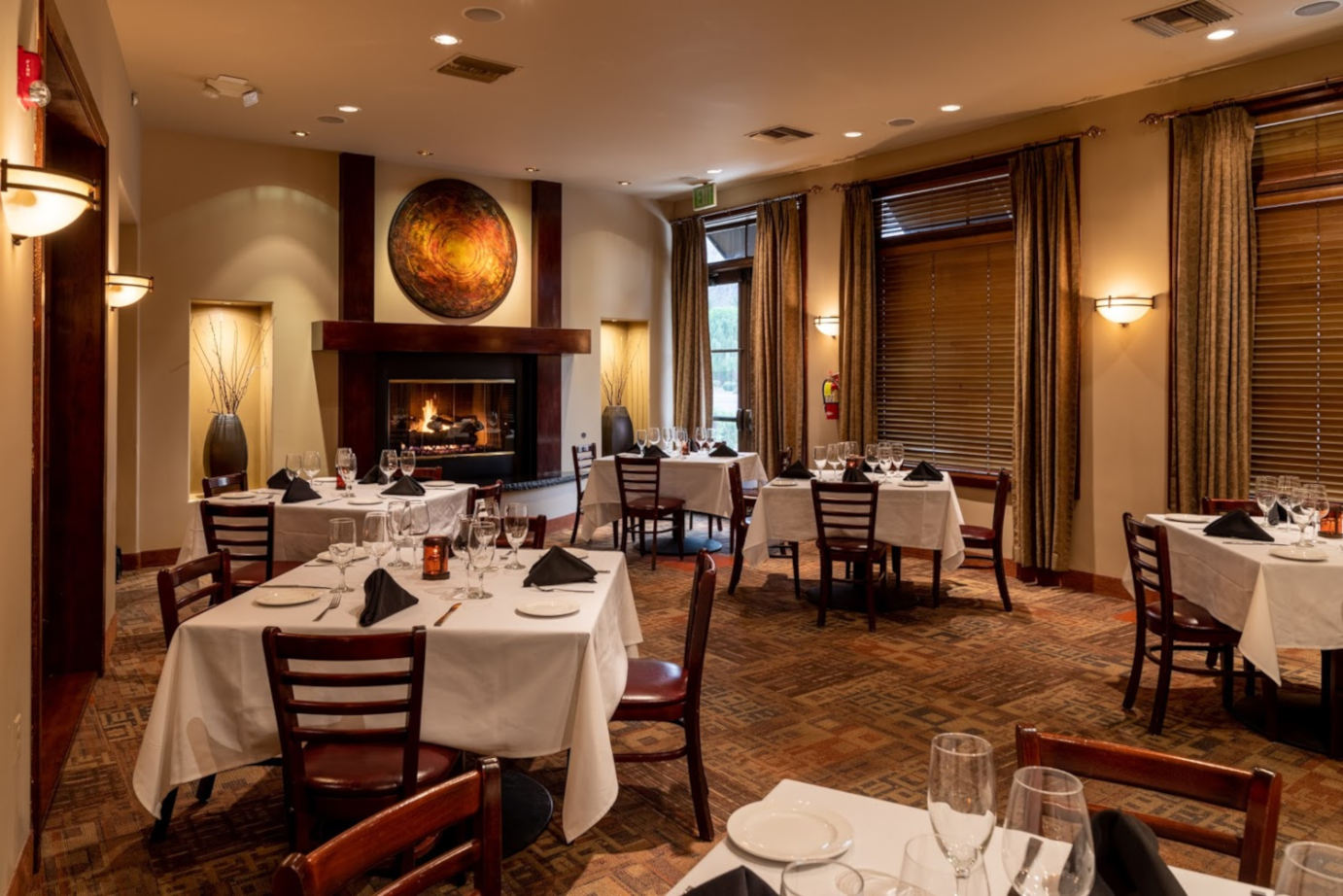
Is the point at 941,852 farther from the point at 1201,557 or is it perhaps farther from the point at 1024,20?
the point at 1024,20

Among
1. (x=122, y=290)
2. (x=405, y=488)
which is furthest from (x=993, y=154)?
(x=122, y=290)

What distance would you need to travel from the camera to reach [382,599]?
2801mm

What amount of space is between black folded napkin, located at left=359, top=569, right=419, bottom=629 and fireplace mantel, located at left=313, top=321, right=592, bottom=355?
565 cm

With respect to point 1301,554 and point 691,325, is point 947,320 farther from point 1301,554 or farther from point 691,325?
point 1301,554

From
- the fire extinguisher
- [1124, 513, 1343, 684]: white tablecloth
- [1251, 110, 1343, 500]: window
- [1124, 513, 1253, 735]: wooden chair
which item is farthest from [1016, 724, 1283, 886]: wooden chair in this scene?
the fire extinguisher

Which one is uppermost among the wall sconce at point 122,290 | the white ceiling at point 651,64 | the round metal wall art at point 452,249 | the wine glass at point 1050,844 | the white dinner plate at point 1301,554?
the white ceiling at point 651,64

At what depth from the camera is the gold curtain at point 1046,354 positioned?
674 centimetres

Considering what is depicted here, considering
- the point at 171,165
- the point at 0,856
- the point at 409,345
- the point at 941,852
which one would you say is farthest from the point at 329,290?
the point at 941,852

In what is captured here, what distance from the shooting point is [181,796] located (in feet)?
10.9

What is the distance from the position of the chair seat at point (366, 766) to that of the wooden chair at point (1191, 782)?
158 cm

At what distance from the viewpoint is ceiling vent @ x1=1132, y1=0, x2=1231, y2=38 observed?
4.93m

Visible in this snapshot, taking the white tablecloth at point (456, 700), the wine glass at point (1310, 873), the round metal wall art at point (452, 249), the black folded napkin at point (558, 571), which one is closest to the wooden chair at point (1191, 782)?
the wine glass at point (1310, 873)

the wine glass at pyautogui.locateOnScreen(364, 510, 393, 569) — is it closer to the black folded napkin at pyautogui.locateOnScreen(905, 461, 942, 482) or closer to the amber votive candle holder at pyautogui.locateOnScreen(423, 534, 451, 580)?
the amber votive candle holder at pyautogui.locateOnScreen(423, 534, 451, 580)

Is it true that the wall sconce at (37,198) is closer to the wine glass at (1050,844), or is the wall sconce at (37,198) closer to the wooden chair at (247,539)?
the wooden chair at (247,539)
